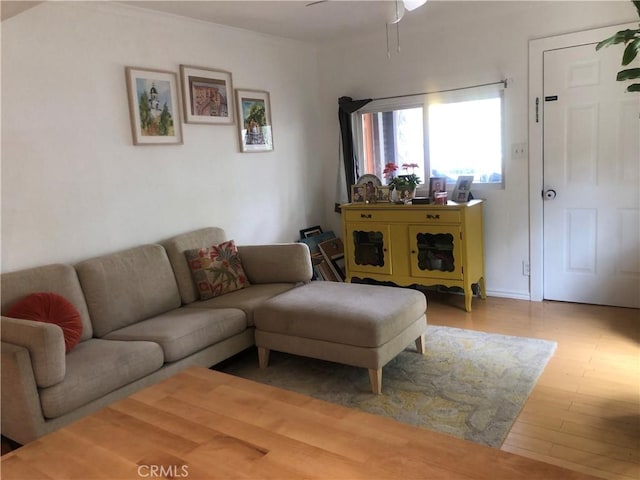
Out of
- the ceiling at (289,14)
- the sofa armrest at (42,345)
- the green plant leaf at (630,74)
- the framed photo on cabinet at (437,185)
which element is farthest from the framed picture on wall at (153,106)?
the green plant leaf at (630,74)

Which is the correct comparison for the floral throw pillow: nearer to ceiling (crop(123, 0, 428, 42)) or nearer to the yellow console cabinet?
the yellow console cabinet

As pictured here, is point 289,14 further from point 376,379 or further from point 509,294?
point 509,294

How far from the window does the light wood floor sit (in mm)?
1163

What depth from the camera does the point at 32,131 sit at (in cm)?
291

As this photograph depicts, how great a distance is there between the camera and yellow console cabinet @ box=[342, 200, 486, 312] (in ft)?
13.2

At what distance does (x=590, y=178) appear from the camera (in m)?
3.89

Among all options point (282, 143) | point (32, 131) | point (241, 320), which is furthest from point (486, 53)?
point (32, 131)

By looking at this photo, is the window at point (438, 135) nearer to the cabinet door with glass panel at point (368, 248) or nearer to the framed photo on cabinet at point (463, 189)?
the framed photo on cabinet at point (463, 189)

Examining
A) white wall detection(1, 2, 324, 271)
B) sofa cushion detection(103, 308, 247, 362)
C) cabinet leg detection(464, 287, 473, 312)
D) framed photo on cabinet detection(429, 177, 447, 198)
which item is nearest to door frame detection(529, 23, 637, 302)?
cabinet leg detection(464, 287, 473, 312)

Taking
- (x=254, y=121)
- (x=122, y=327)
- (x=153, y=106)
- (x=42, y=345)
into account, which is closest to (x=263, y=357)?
(x=122, y=327)

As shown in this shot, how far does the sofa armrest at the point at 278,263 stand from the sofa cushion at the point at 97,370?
118cm

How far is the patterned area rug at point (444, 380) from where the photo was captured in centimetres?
251

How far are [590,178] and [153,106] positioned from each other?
3.30m

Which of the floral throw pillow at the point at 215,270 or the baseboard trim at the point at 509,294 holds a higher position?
the floral throw pillow at the point at 215,270
